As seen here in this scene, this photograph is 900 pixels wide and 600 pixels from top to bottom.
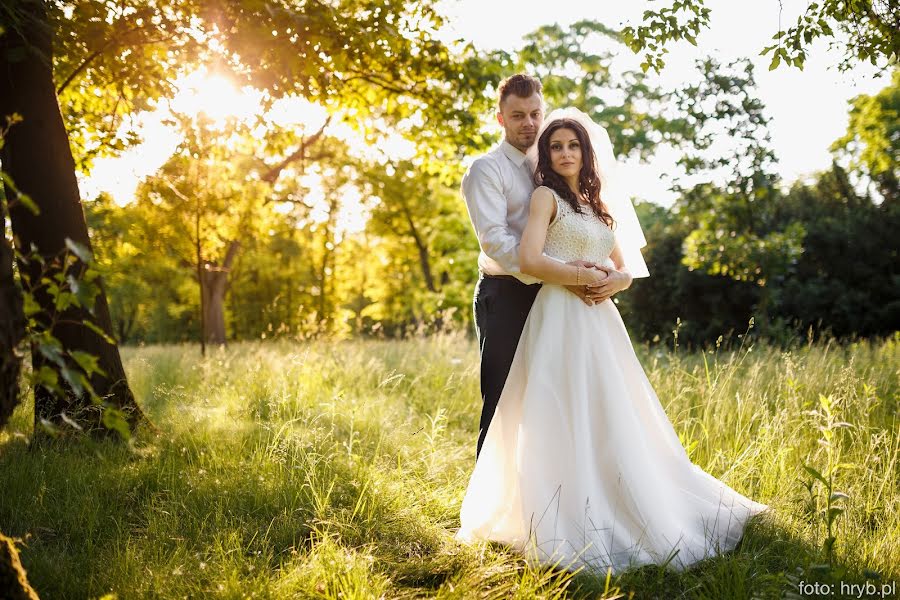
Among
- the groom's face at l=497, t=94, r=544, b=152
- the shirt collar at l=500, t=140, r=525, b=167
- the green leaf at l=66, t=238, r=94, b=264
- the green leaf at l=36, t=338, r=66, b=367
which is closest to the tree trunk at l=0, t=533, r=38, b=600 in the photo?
the green leaf at l=36, t=338, r=66, b=367

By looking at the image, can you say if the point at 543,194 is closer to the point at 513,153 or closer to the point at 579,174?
the point at 579,174

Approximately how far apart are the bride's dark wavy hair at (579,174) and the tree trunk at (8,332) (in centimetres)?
261

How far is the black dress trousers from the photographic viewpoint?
13.5ft

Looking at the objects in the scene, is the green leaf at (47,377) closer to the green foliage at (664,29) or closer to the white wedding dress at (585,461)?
the white wedding dress at (585,461)

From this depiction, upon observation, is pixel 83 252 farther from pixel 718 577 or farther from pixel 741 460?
pixel 741 460

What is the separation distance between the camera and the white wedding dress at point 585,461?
11.3ft

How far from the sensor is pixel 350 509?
13.2ft

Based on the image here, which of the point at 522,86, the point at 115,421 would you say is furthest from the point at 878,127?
the point at 115,421

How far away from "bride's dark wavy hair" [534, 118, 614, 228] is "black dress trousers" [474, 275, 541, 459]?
558 mm

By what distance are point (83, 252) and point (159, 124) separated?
18.4 feet

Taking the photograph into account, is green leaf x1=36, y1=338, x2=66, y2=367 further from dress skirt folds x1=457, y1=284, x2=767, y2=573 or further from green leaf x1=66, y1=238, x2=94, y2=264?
dress skirt folds x1=457, y1=284, x2=767, y2=573

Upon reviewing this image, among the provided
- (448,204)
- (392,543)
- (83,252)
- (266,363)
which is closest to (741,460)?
(392,543)

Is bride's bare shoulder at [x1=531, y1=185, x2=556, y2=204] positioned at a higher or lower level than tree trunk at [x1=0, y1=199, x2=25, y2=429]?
higher

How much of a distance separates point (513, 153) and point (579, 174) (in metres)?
0.46
